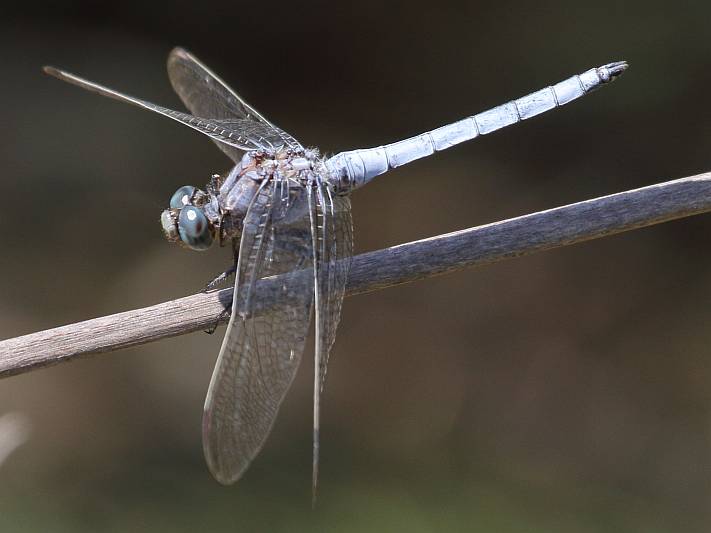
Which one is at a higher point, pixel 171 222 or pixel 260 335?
pixel 171 222

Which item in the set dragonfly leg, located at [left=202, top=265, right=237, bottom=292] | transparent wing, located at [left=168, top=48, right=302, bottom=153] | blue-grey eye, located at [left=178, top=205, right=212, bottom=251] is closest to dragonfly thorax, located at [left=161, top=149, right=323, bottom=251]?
blue-grey eye, located at [left=178, top=205, right=212, bottom=251]

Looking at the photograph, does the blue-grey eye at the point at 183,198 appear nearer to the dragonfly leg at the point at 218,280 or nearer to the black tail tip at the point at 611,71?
the dragonfly leg at the point at 218,280

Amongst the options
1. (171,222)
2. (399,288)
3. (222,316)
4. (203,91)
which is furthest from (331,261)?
(399,288)

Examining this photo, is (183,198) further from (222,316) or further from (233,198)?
(222,316)

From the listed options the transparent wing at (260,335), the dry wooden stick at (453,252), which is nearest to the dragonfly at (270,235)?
the transparent wing at (260,335)

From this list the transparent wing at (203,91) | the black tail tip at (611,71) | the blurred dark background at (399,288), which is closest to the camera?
the black tail tip at (611,71)

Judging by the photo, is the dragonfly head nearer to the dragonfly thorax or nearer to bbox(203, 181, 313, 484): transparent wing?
the dragonfly thorax

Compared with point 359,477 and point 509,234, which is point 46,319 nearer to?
point 359,477
